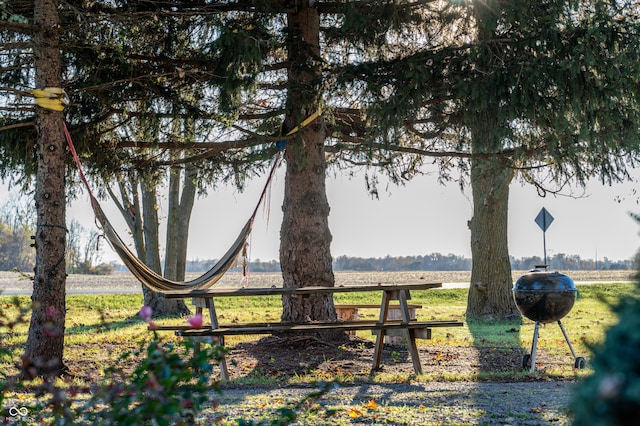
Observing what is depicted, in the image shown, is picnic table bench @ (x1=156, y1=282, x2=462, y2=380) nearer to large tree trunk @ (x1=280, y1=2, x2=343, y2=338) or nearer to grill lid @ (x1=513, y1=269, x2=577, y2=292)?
grill lid @ (x1=513, y1=269, x2=577, y2=292)

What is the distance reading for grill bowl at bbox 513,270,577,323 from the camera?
6957 mm

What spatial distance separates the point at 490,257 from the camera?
526 inches

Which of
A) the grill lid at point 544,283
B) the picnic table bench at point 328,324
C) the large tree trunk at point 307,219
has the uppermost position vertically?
the large tree trunk at point 307,219

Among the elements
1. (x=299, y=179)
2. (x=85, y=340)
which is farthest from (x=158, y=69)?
(x=85, y=340)

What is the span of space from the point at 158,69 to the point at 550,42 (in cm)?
433

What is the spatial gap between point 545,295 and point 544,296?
13 millimetres

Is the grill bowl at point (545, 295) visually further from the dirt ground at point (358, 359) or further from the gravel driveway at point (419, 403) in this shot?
the gravel driveway at point (419, 403)

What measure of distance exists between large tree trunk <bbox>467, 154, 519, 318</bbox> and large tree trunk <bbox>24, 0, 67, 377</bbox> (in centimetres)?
817

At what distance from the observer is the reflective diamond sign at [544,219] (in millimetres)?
14192

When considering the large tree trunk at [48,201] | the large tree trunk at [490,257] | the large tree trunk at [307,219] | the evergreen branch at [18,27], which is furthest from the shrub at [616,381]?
the large tree trunk at [490,257]

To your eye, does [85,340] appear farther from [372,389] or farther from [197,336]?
[372,389]

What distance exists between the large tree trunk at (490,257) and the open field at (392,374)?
0.50 m

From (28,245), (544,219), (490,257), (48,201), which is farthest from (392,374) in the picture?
(28,245)

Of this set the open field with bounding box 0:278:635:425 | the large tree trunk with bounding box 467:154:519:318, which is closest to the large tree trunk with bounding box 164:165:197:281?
the open field with bounding box 0:278:635:425
